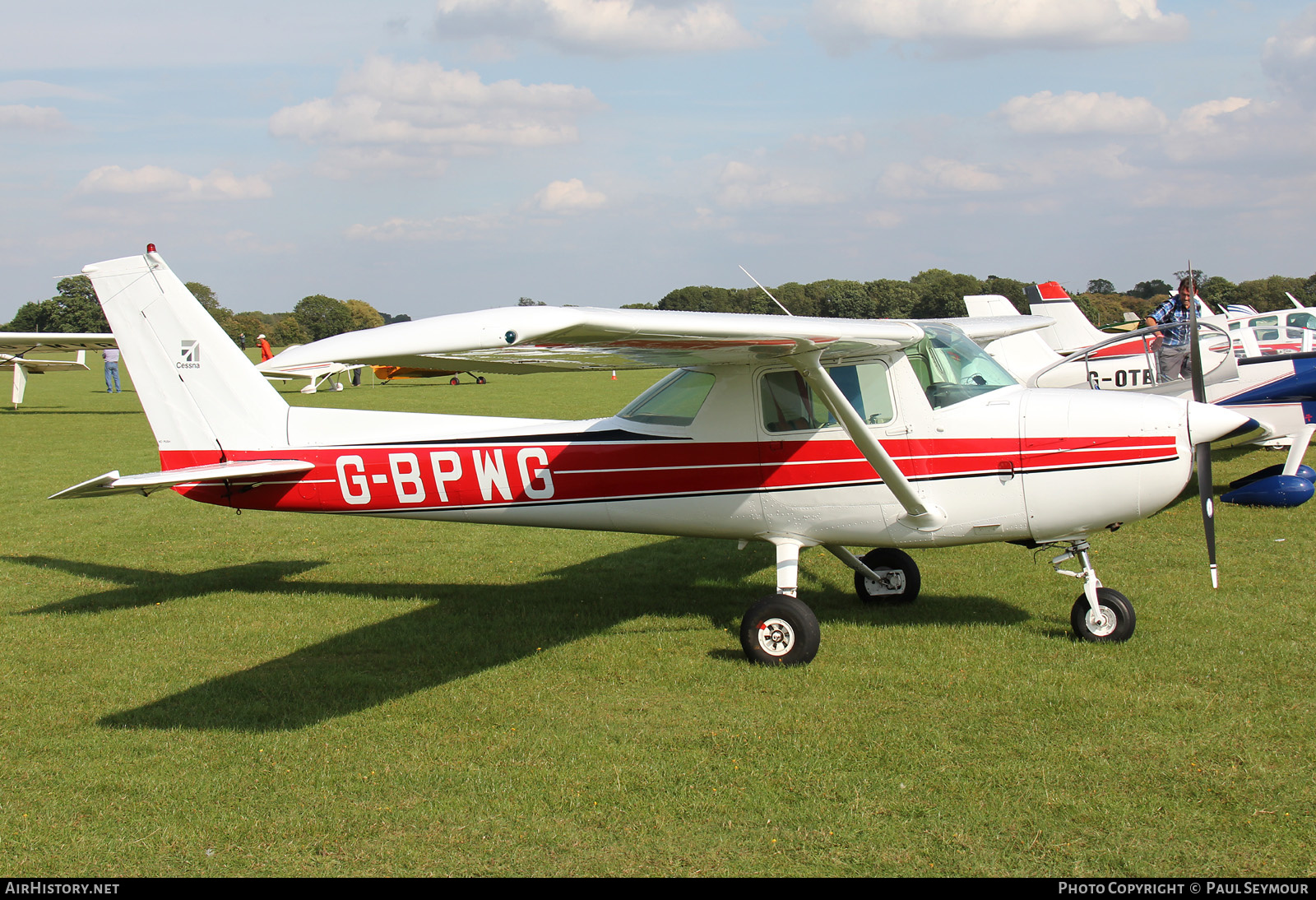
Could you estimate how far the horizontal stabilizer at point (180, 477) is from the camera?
6.13m

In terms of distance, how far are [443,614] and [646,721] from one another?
9.12 feet

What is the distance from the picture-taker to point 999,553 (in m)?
8.90

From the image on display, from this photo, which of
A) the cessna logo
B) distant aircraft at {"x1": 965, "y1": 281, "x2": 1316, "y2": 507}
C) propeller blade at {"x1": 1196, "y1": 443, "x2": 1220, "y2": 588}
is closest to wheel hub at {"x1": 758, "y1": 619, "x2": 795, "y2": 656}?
propeller blade at {"x1": 1196, "y1": 443, "x2": 1220, "y2": 588}

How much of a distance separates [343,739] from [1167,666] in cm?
476

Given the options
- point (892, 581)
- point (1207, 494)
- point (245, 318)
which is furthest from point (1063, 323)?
point (245, 318)

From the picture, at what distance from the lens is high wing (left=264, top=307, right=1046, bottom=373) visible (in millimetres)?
3662

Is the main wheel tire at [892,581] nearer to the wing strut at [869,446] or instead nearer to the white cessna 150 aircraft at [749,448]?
the white cessna 150 aircraft at [749,448]

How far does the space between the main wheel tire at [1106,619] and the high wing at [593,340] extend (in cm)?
209

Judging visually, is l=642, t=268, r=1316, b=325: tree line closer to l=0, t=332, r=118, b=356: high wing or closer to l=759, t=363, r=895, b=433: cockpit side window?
l=0, t=332, r=118, b=356: high wing

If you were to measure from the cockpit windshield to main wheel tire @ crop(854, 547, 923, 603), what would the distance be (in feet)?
5.67

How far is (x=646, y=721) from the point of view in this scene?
5.20 meters

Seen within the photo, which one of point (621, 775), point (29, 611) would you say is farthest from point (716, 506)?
point (29, 611)

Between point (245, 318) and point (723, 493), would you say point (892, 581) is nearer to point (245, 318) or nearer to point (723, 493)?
point (723, 493)

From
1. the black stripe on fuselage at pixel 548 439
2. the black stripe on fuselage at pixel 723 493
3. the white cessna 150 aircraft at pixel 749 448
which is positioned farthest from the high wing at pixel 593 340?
the black stripe on fuselage at pixel 723 493
